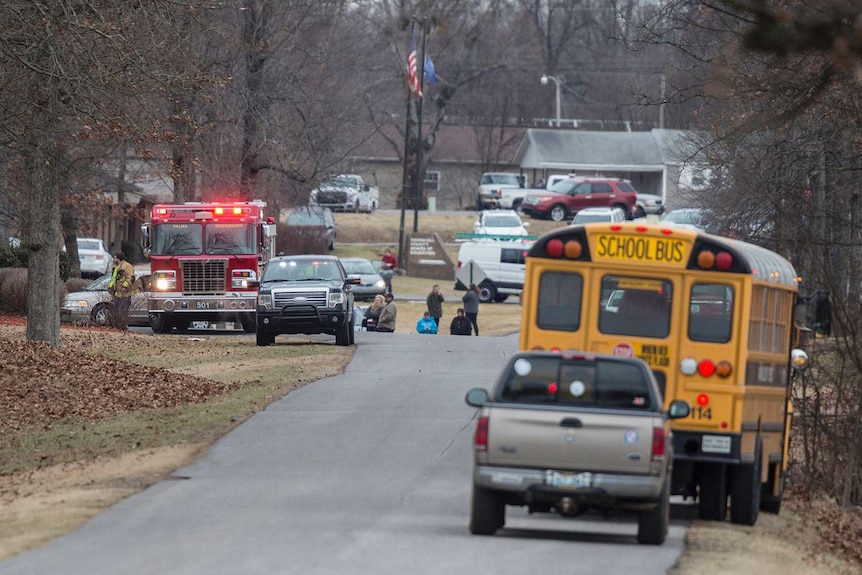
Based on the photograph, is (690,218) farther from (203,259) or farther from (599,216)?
(203,259)

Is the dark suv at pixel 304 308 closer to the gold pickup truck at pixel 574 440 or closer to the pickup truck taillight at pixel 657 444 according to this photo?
the gold pickup truck at pixel 574 440

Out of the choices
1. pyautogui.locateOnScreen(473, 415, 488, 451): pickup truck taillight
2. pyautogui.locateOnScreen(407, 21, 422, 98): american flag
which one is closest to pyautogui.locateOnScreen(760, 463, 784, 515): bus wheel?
pyautogui.locateOnScreen(473, 415, 488, 451): pickup truck taillight

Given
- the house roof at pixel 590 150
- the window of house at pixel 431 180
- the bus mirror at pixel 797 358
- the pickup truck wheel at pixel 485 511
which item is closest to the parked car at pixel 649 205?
the house roof at pixel 590 150

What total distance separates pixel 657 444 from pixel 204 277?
23256 millimetres

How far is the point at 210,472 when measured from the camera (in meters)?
14.9

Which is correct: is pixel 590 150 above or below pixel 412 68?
below

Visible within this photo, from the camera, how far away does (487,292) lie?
53062mm

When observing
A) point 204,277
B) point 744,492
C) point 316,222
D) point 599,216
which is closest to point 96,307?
point 204,277

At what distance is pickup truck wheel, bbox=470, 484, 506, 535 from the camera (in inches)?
453

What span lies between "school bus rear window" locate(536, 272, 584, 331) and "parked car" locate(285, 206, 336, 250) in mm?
44184

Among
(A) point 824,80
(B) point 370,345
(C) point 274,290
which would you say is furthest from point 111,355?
(A) point 824,80

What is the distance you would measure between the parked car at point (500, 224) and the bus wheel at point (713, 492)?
47851 millimetres

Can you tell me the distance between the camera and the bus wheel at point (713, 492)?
519 inches

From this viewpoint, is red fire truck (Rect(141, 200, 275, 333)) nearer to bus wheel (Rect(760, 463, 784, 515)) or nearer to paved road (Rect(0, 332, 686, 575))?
paved road (Rect(0, 332, 686, 575))
